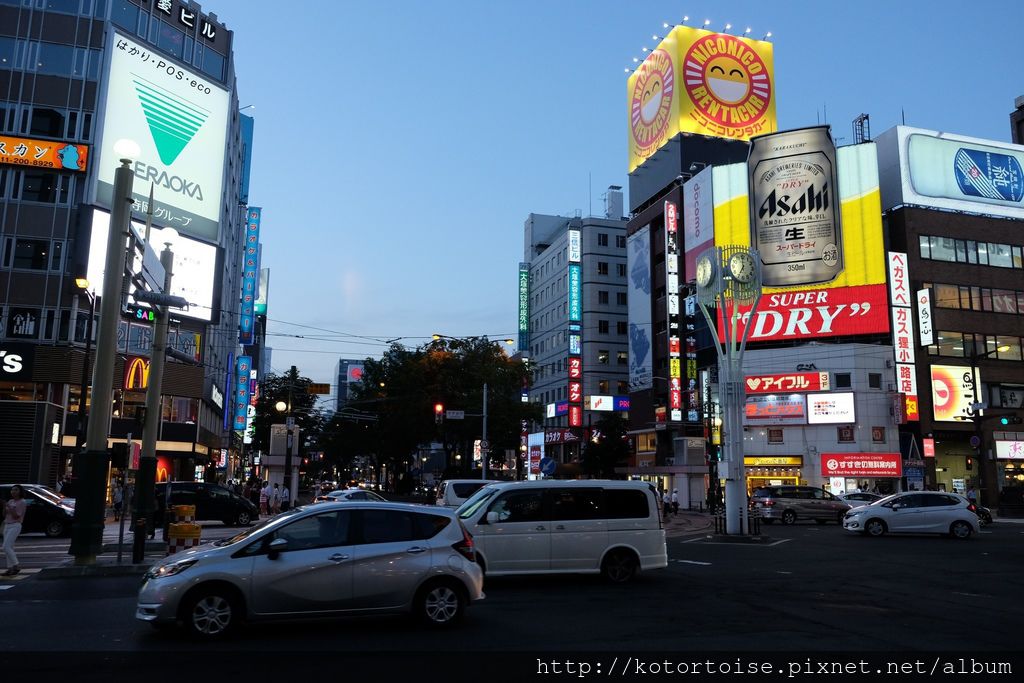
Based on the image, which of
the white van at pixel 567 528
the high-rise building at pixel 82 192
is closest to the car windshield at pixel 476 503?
the white van at pixel 567 528

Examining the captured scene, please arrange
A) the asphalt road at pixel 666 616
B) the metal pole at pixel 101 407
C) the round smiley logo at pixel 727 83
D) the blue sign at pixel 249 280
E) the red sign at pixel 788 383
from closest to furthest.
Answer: the asphalt road at pixel 666 616 < the metal pole at pixel 101 407 < the red sign at pixel 788 383 < the blue sign at pixel 249 280 < the round smiley logo at pixel 727 83

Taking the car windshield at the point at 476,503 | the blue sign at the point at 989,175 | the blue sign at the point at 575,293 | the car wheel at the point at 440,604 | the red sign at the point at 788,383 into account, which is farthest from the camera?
the blue sign at the point at 575,293

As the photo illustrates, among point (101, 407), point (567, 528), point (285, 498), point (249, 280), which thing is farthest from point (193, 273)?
point (567, 528)

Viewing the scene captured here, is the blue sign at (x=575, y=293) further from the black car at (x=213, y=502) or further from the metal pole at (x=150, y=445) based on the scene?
the metal pole at (x=150, y=445)

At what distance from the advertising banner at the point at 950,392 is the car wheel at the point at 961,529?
3242 cm

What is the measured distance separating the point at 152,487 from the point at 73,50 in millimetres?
35586

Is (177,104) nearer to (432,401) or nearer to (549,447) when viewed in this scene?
(432,401)

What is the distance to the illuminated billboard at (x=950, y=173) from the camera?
197ft

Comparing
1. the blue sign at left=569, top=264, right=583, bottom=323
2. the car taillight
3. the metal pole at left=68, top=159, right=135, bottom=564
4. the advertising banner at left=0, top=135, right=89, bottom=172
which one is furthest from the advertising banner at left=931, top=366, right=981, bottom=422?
the advertising banner at left=0, top=135, right=89, bottom=172

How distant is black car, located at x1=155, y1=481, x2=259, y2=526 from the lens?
1211 inches

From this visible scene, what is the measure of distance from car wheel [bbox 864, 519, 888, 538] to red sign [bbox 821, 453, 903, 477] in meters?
28.7

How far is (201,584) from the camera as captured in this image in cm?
923

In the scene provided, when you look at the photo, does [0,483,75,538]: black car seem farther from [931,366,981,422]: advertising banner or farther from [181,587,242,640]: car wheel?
[931,366,981,422]: advertising banner

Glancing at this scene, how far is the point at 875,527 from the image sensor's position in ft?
92.5
